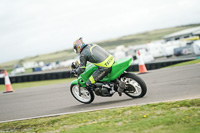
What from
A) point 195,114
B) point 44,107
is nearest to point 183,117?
point 195,114

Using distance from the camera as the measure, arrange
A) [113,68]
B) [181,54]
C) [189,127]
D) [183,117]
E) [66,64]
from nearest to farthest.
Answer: [189,127]
[183,117]
[113,68]
[181,54]
[66,64]

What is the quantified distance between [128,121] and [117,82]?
8.30 feet

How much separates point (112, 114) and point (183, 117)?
1.79 meters

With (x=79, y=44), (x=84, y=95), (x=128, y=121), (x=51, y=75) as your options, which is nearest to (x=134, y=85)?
(x=84, y=95)

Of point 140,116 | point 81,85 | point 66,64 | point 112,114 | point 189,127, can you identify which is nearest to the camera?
point 189,127

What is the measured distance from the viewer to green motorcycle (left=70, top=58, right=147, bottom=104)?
292 inches

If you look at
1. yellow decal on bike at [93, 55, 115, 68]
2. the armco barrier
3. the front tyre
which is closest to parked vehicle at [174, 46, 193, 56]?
the armco barrier

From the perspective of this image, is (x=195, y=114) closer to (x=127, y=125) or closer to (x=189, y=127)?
(x=189, y=127)

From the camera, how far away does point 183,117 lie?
4738 millimetres

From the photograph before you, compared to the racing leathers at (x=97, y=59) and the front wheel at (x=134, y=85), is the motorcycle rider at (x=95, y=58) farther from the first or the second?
the front wheel at (x=134, y=85)

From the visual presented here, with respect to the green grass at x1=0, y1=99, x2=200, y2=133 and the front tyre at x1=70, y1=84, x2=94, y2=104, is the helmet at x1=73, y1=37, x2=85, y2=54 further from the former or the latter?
the green grass at x1=0, y1=99, x2=200, y2=133

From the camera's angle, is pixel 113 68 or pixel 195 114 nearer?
pixel 195 114

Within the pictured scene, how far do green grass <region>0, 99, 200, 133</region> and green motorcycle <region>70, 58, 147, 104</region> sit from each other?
120 centimetres

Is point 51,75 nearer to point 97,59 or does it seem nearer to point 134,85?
point 97,59
